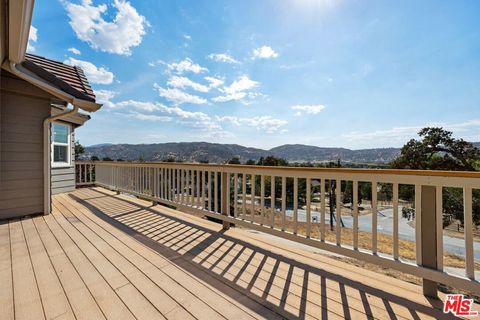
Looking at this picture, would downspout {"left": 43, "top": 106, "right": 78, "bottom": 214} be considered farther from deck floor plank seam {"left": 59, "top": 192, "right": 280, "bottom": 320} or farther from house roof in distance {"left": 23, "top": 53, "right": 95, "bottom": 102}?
deck floor plank seam {"left": 59, "top": 192, "right": 280, "bottom": 320}

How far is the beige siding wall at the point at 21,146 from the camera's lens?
340 centimetres

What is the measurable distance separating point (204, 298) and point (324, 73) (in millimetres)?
8437

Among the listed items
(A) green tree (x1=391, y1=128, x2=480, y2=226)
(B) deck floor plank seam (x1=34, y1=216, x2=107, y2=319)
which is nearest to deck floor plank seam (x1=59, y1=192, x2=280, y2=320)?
(B) deck floor plank seam (x1=34, y1=216, x2=107, y2=319)

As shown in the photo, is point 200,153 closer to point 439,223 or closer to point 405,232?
point 405,232

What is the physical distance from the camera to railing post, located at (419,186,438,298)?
1494 millimetres

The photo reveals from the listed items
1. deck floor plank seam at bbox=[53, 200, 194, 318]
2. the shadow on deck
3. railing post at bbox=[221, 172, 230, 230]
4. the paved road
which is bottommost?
the paved road

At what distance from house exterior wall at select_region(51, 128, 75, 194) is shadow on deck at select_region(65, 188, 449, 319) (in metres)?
4.48

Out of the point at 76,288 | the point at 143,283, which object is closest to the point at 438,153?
the point at 143,283

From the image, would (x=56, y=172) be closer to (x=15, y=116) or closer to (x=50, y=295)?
(x=15, y=116)

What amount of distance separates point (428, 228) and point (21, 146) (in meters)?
5.38

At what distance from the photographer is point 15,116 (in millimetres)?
3482

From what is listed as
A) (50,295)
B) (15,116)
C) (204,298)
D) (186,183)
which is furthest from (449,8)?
(15,116)

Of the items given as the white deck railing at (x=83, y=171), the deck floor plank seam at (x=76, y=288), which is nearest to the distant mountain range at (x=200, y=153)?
the white deck railing at (x=83, y=171)

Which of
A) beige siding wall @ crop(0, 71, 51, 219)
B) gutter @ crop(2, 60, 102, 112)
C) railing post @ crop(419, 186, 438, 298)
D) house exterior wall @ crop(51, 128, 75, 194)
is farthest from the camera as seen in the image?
house exterior wall @ crop(51, 128, 75, 194)
